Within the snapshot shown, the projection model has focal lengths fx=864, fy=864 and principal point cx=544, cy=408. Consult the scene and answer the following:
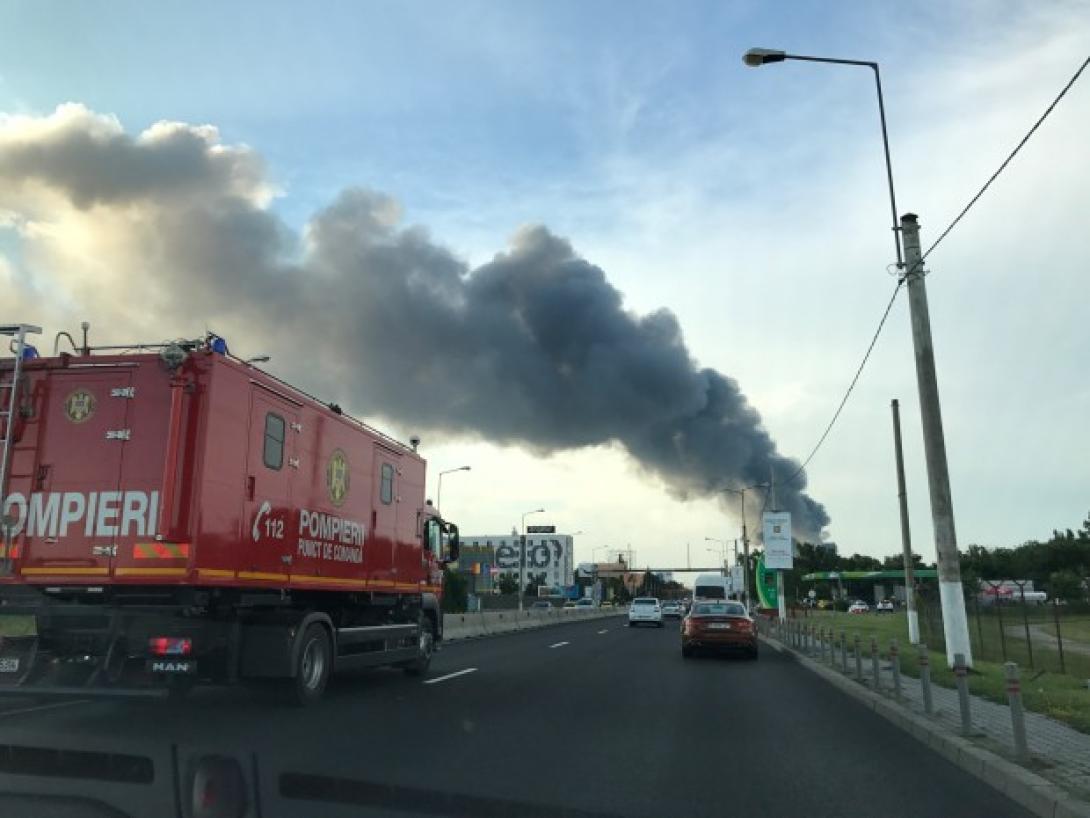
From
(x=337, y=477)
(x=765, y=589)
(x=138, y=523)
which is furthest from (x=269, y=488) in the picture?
(x=765, y=589)

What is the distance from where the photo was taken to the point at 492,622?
120 ft

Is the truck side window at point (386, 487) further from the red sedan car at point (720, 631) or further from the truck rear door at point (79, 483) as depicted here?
the red sedan car at point (720, 631)

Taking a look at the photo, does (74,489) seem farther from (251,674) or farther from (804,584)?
(804,584)

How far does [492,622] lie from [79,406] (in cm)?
2845

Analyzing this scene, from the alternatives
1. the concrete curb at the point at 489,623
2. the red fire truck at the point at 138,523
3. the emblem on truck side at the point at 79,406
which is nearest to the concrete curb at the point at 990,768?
the red fire truck at the point at 138,523

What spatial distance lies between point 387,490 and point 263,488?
4.17 meters

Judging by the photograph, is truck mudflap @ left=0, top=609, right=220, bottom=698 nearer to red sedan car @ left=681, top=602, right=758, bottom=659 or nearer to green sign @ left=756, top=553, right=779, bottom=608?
red sedan car @ left=681, top=602, right=758, bottom=659

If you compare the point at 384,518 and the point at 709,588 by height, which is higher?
the point at 384,518

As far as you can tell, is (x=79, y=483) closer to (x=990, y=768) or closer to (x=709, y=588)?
(x=990, y=768)

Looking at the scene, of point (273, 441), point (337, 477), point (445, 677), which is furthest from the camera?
point (445, 677)

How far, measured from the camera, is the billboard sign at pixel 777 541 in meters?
40.6

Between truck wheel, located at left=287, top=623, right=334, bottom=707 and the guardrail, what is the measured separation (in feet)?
54.7

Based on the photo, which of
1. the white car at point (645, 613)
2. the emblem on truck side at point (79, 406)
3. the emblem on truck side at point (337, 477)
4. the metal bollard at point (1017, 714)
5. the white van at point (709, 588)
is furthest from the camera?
the white van at point (709, 588)

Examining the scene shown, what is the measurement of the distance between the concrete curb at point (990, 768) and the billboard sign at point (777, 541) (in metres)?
28.6
